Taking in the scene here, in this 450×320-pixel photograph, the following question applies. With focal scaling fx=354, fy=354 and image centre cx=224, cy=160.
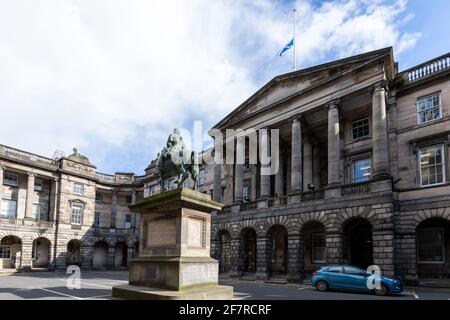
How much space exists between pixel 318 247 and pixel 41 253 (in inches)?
1312

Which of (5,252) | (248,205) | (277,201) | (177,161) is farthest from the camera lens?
(5,252)

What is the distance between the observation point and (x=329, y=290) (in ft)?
61.2

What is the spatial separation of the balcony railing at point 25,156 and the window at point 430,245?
40.7m

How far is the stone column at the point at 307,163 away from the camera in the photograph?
98.3ft

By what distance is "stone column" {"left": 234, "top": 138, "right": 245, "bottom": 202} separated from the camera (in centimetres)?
3203

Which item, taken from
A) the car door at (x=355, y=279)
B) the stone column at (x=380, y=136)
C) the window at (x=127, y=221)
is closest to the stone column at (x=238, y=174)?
the stone column at (x=380, y=136)

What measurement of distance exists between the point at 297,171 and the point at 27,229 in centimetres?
3134

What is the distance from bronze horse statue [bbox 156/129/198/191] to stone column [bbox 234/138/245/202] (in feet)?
68.6

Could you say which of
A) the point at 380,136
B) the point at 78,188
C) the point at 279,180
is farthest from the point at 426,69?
the point at 78,188

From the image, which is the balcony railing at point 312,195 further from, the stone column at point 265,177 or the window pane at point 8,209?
the window pane at point 8,209

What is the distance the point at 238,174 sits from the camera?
32.7 metres

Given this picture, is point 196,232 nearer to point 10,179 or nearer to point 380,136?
point 380,136

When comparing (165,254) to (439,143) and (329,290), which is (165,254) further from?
(439,143)
